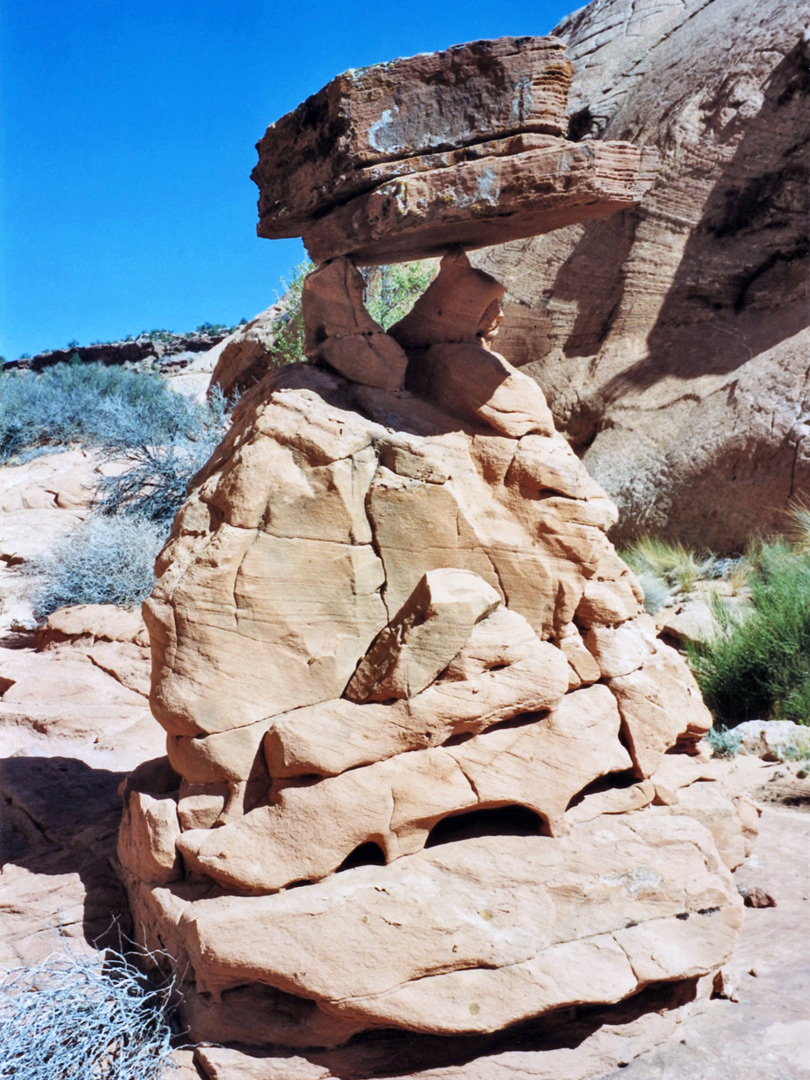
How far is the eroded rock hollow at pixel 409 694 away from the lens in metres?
3.61

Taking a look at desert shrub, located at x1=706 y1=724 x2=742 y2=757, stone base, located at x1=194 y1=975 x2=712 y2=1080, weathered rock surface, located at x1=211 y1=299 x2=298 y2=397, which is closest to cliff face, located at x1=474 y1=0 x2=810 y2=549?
desert shrub, located at x1=706 y1=724 x2=742 y2=757

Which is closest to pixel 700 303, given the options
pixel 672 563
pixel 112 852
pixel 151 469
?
pixel 672 563

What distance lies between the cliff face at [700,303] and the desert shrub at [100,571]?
5980 millimetres

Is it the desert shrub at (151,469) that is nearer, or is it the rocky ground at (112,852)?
the rocky ground at (112,852)

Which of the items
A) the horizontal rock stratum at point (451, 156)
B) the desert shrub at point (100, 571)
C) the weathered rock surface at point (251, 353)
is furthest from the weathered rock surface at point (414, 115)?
the weathered rock surface at point (251, 353)

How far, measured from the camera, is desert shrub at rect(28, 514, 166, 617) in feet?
30.2

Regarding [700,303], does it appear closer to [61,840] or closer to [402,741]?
[402,741]

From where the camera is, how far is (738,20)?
12.6 metres

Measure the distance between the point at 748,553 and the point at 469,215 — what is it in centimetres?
776

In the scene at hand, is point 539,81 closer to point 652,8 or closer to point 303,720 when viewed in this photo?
point 303,720

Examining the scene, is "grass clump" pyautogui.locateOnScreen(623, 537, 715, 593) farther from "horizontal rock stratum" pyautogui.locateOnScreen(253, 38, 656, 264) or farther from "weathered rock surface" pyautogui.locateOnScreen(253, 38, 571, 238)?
"weathered rock surface" pyautogui.locateOnScreen(253, 38, 571, 238)

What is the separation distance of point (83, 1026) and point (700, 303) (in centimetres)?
1098

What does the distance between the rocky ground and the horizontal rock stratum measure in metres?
3.48

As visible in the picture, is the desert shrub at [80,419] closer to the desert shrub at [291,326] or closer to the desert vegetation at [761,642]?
the desert shrub at [291,326]
